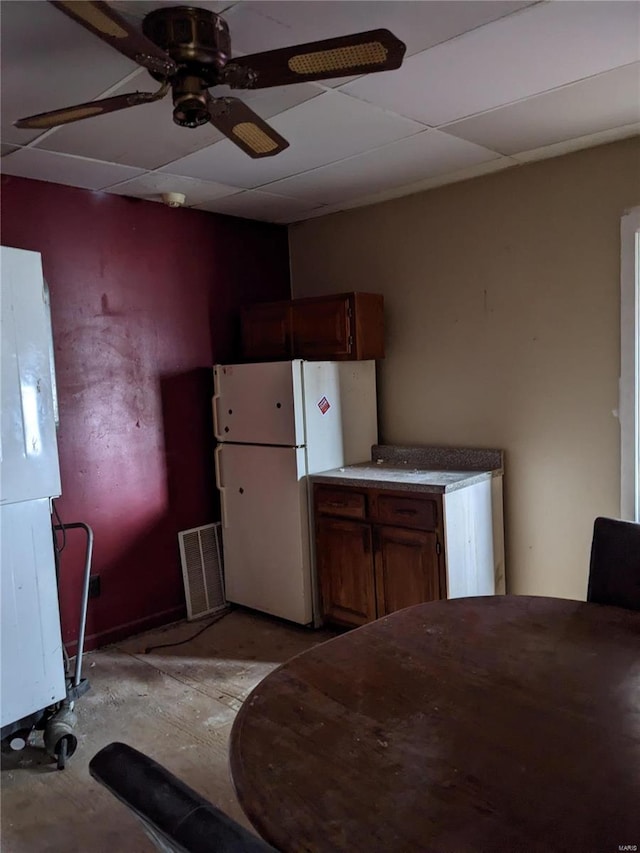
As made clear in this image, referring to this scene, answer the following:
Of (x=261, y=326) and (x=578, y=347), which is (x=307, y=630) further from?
(x=578, y=347)

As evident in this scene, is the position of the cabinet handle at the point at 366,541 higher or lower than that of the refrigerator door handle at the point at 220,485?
lower

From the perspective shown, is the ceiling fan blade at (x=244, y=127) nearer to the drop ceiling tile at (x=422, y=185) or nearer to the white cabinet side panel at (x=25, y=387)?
the white cabinet side panel at (x=25, y=387)

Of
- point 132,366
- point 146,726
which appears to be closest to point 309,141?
point 132,366

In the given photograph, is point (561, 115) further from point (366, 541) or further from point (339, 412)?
point (366, 541)

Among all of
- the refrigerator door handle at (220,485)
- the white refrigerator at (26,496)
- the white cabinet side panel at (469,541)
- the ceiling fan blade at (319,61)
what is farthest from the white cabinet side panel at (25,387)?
the white cabinet side panel at (469,541)

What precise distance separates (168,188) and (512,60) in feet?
6.40

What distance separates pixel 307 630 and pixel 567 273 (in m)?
2.37

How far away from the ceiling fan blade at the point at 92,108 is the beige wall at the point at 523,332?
7.09 ft

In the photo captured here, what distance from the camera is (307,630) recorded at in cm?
362

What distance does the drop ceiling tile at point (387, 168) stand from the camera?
296cm

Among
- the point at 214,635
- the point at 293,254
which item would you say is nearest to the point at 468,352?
the point at 293,254

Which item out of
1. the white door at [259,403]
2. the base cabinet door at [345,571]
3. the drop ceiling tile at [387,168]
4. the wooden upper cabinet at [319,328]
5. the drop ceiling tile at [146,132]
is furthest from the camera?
the wooden upper cabinet at [319,328]

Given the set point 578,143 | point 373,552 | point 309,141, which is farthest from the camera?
point 373,552

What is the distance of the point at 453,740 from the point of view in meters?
1.20
